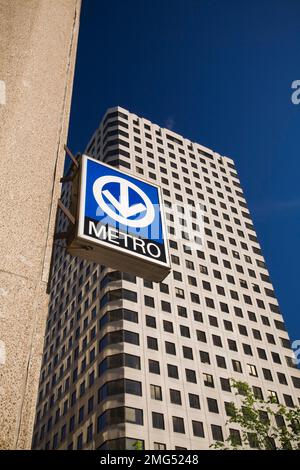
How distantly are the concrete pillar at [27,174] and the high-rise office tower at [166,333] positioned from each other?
32.8m

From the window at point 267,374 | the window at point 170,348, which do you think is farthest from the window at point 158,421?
the window at point 267,374

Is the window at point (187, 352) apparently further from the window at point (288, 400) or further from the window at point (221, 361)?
the window at point (288, 400)

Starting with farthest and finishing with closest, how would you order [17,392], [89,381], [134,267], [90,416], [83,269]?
[83,269] < [89,381] < [90,416] < [134,267] < [17,392]

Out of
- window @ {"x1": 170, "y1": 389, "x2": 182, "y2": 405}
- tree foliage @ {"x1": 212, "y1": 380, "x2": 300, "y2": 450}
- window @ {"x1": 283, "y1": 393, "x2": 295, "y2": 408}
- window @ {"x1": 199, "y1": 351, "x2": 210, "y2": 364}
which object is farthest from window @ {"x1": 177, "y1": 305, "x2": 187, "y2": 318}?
window @ {"x1": 283, "y1": 393, "x2": 295, "y2": 408}

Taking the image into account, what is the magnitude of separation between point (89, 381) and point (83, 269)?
16.0 metres

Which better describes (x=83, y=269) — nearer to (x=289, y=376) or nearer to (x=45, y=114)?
(x=289, y=376)

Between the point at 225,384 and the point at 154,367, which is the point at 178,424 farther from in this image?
the point at 225,384

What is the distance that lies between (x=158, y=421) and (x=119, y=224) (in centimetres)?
3553

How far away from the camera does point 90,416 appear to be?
3778 centimetres

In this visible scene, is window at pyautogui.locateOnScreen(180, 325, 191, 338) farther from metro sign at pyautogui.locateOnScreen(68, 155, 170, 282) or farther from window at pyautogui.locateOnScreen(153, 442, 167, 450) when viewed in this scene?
metro sign at pyautogui.locateOnScreen(68, 155, 170, 282)

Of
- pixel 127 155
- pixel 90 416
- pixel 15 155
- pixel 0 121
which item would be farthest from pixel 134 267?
pixel 127 155

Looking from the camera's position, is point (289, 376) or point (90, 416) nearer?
point (90, 416)

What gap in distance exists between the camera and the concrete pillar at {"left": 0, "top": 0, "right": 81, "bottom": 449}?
10.6ft
